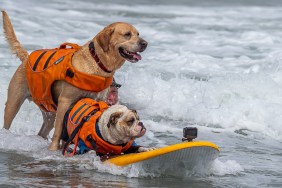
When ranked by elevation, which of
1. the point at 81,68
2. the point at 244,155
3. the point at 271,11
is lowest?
the point at 244,155

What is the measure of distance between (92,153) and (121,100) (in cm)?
405

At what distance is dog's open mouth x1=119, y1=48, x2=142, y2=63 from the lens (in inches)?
283

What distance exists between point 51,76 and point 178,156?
5.73 feet

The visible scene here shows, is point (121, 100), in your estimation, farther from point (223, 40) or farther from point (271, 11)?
point (271, 11)

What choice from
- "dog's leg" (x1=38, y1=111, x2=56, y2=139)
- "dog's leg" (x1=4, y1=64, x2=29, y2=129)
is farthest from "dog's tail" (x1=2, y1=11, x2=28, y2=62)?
"dog's leg" (x1=38, y1=111, x2=56, y2=139)

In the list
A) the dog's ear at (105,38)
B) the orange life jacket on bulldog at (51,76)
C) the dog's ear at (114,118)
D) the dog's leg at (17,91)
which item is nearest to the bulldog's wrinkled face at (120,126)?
the dog's ear at (114,118)

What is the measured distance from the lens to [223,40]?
1681cm

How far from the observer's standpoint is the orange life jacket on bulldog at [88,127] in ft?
21.9

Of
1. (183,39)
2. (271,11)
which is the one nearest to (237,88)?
(183,39)

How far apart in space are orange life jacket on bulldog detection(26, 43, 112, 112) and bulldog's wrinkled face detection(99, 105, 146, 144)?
2.16ft

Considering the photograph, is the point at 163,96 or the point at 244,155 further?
the point at 163,96

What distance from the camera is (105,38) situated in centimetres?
716

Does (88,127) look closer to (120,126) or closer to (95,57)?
(120,126)

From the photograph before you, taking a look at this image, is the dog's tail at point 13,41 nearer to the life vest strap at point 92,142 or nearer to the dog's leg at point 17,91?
the dog's leg at point 17,91
